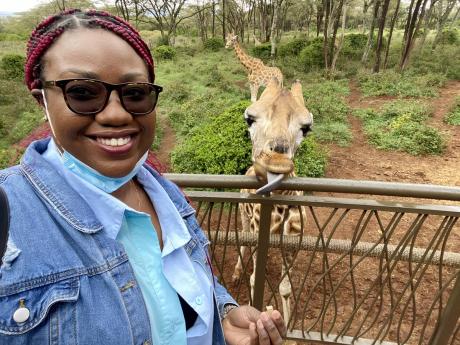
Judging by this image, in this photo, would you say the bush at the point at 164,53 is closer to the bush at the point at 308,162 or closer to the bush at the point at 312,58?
the bush at the point at 312,58

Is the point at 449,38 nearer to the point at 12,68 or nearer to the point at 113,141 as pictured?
the point at 12,68

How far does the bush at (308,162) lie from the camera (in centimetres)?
552

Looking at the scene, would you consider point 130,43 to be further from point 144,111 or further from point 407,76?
point 407,76

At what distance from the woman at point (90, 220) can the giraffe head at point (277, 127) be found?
984 millimetres

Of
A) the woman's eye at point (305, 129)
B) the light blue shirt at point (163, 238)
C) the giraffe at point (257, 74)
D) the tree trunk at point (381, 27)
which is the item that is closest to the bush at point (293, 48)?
the tree trunk at point (381, 27)

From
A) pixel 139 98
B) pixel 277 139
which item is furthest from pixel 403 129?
pixel 139 98

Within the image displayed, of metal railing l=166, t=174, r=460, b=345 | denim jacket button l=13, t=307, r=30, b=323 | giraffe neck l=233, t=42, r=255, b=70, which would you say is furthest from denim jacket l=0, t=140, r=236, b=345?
giraffe neck l=233, t=42, r=255, b=70

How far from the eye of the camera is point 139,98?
91 centimetres

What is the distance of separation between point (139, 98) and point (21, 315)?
574 millimetres

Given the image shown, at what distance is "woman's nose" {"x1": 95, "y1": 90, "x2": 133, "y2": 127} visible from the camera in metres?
0.86

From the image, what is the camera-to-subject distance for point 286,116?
7.53ft

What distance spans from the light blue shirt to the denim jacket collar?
28 millimetres

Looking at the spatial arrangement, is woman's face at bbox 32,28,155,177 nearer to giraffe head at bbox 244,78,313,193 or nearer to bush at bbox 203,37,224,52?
giraffe head at bbox 244,78,313,193

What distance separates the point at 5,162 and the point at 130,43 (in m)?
6.23
